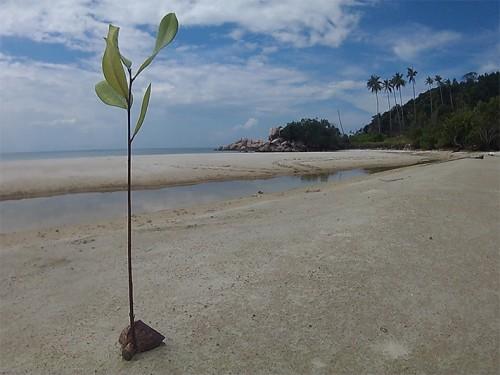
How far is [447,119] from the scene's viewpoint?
175 ft

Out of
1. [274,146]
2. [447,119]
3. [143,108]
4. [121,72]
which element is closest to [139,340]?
[143,108]

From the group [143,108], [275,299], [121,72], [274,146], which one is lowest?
[275,299]

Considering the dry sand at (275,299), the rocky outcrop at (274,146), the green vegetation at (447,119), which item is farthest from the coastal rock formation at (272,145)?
the dry sand at (275,299)

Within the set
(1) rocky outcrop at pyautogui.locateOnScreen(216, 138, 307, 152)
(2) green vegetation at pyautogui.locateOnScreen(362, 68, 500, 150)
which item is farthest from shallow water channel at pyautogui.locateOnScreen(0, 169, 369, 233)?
(1) rocky outcrop at pyautogui.locateOnScreen(216, 138, 307, 152)

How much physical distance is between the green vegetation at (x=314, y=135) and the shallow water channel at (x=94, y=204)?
5578 cm

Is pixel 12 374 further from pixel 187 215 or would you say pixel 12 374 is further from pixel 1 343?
pixel 187 215

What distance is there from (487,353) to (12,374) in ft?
12.2

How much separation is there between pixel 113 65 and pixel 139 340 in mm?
2060

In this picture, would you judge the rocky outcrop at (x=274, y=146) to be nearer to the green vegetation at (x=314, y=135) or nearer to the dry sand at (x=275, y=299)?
the green vegetation at (x=314, y=135)

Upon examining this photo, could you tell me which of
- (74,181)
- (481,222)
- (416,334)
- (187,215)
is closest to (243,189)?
(187,215)

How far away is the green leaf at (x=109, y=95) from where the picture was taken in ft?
7.72

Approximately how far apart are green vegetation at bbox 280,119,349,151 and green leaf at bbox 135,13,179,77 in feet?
231

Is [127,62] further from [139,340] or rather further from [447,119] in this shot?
[447,119]

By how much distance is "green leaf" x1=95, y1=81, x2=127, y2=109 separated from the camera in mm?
2354
